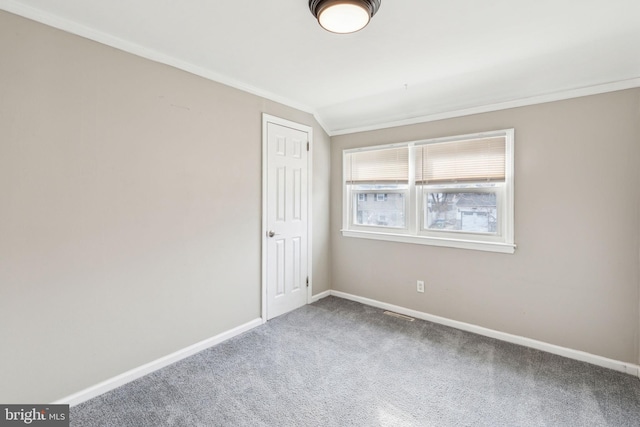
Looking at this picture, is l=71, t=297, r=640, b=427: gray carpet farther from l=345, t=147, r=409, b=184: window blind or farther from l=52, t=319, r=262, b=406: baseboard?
l=345, t=147, r=409, b=184: window blind

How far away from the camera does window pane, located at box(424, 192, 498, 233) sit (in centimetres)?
290

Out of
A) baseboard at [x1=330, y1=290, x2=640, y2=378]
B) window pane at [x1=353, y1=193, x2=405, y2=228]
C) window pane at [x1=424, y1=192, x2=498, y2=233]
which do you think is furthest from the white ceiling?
baseboard at [x1=330, y1=290, x2=640, y2=378]

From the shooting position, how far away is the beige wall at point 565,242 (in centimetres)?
227

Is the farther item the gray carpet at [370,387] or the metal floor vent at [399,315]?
the metal floor vent at [399,315]

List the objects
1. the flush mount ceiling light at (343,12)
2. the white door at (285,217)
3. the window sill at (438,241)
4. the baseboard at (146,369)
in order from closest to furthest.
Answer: the flush mount ceiling light at (343,12) → the baseboard at (146,369) → the window sill at (438,241) → the white door at (285,217)

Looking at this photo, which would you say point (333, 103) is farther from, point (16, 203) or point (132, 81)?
point (16, 203)

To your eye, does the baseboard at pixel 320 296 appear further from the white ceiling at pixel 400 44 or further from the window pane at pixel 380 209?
the white ceiling at pixel 400 44

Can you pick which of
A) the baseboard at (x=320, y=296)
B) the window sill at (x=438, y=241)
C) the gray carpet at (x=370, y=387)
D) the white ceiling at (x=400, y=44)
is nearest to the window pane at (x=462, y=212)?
the window sill at (x=438, y=241)

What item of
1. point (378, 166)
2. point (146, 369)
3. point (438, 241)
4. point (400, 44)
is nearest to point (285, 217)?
point (378, 166)

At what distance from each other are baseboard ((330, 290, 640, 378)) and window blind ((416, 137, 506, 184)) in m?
1.42

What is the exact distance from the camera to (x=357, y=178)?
12.5 ft

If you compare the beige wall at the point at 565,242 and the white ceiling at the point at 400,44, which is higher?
the white ceiling at the point at 400,44

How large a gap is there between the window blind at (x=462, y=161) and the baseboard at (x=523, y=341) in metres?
1.42

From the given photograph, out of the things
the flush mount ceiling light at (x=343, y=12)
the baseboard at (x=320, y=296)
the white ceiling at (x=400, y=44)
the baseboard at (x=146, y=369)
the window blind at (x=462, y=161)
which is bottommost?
the baseboard at (x=146, y=369)
